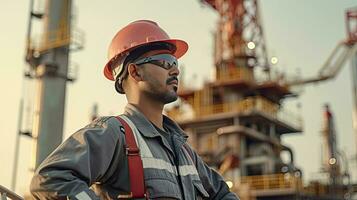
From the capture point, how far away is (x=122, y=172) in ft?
8.07

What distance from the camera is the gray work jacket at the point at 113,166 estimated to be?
2168mm

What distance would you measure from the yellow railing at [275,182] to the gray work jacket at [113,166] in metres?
23.1

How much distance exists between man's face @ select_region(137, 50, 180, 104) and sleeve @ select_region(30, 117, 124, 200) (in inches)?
15.2

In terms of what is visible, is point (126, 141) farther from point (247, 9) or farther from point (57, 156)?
point (247, 9)

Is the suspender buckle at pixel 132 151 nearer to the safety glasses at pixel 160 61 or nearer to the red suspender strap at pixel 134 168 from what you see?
the red suspender strap at pixel 134 168

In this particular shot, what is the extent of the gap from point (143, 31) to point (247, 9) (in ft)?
99.8

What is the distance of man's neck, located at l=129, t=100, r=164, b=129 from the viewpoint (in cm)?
A: 282

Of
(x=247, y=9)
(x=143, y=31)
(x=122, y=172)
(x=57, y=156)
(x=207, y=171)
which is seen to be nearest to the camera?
(x=57, y=156)

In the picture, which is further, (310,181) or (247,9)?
(247,9)

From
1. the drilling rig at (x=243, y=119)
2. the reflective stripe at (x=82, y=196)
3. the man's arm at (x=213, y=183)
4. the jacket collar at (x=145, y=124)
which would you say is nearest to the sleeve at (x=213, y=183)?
the man's arm at (x=213, y=183)

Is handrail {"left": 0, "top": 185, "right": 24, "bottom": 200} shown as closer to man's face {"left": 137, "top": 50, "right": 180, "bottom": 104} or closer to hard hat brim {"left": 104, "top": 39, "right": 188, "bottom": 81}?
Answer: hard hat brim {"left": 104, "top": 39, "right": 188, "bottom": 81}

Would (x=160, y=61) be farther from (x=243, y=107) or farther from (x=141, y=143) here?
(x=243, y=107)

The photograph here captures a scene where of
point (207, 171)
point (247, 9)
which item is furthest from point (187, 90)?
point (207, 171)

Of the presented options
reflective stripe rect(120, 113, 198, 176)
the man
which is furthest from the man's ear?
reflective stripe rect(120, 113, 198, 176)
